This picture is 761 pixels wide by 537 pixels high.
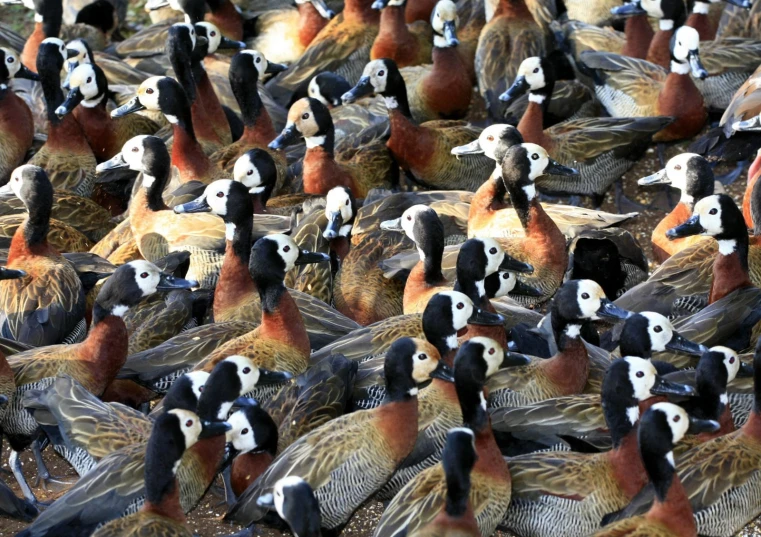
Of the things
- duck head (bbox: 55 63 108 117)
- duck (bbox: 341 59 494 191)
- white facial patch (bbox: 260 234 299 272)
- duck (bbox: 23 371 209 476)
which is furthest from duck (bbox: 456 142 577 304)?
duck head (bbox: 55 63 108 117)

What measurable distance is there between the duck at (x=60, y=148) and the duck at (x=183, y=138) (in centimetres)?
67

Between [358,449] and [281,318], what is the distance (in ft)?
3.87

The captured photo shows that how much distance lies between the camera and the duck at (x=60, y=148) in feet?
32.5

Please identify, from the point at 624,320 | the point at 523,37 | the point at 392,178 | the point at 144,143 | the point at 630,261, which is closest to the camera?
the point at 624,320

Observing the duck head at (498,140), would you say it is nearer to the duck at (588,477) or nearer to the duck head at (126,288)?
the duck head at (126,288)

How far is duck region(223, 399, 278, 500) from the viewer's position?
679 centimetres

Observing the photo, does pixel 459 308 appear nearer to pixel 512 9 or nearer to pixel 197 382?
pixel 197 382

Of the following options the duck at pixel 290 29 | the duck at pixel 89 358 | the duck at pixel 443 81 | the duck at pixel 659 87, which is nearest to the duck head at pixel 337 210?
the duck at pixel 89 358

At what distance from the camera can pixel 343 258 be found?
29.1 feet

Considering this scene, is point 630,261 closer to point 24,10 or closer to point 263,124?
point 263,124

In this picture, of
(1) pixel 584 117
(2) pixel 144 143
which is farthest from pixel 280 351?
(1) pixel 584 117

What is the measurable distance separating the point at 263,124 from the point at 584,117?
2.35 m

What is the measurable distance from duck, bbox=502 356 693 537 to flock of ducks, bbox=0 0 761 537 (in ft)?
0.04

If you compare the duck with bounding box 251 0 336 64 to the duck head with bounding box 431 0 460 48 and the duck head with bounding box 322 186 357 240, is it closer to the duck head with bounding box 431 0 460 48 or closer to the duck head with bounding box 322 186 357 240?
the duck head with bounding box 431 0 460 48
